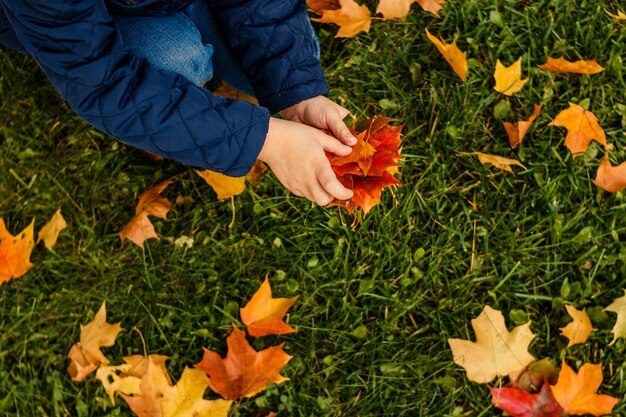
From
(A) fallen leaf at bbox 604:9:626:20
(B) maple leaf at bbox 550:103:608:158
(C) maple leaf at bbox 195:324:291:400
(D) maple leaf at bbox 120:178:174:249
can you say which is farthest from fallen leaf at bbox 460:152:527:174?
(D) maple leaf at bbox 120:178:174:249

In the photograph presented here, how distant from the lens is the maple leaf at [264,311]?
1804 millimetres

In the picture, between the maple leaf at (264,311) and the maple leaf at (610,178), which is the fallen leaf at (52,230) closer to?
the maple leaf at (264,311)

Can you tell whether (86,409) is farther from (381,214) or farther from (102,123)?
(381,214)

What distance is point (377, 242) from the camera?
1.87 m

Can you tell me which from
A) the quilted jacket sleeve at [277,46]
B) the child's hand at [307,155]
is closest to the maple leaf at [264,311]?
the child's hand at [307,155]

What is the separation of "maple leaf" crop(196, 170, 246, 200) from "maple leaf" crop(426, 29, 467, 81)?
70 centimetres

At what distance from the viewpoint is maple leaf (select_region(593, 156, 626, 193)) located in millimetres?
1876

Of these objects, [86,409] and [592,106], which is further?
[592,106]

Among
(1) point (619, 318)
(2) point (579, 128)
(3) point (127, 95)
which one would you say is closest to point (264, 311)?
(3) point (127, 95)

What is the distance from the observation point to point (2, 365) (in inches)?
73.7

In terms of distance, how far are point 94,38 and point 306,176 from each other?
0.53 metres

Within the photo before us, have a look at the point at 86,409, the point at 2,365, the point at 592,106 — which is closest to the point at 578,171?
the point at 592,106

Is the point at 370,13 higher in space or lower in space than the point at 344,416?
higher

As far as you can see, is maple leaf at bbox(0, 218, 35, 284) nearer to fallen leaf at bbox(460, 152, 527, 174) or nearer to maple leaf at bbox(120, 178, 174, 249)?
maple leaf at bbox(120, 178, 174, 249)
